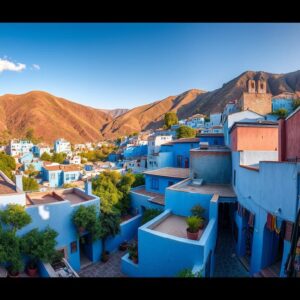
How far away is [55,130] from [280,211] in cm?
7660

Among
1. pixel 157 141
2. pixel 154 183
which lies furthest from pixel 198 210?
pixel 157 141

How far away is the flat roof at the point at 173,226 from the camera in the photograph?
19.0 ft

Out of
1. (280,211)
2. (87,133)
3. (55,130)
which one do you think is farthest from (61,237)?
(87,133)

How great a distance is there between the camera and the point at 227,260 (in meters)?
5.97

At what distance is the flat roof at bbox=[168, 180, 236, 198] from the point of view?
7143mm

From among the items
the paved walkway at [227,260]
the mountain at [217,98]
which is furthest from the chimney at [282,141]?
the mountain at [217,98]

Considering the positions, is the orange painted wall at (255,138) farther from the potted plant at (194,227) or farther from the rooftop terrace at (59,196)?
the rooftop terrace at (59,196)

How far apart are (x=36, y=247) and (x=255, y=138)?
8.15 meters

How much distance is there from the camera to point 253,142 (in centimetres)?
741

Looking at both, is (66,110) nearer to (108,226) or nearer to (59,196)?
(59,196)

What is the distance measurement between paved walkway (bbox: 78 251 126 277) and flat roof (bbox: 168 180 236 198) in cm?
368
